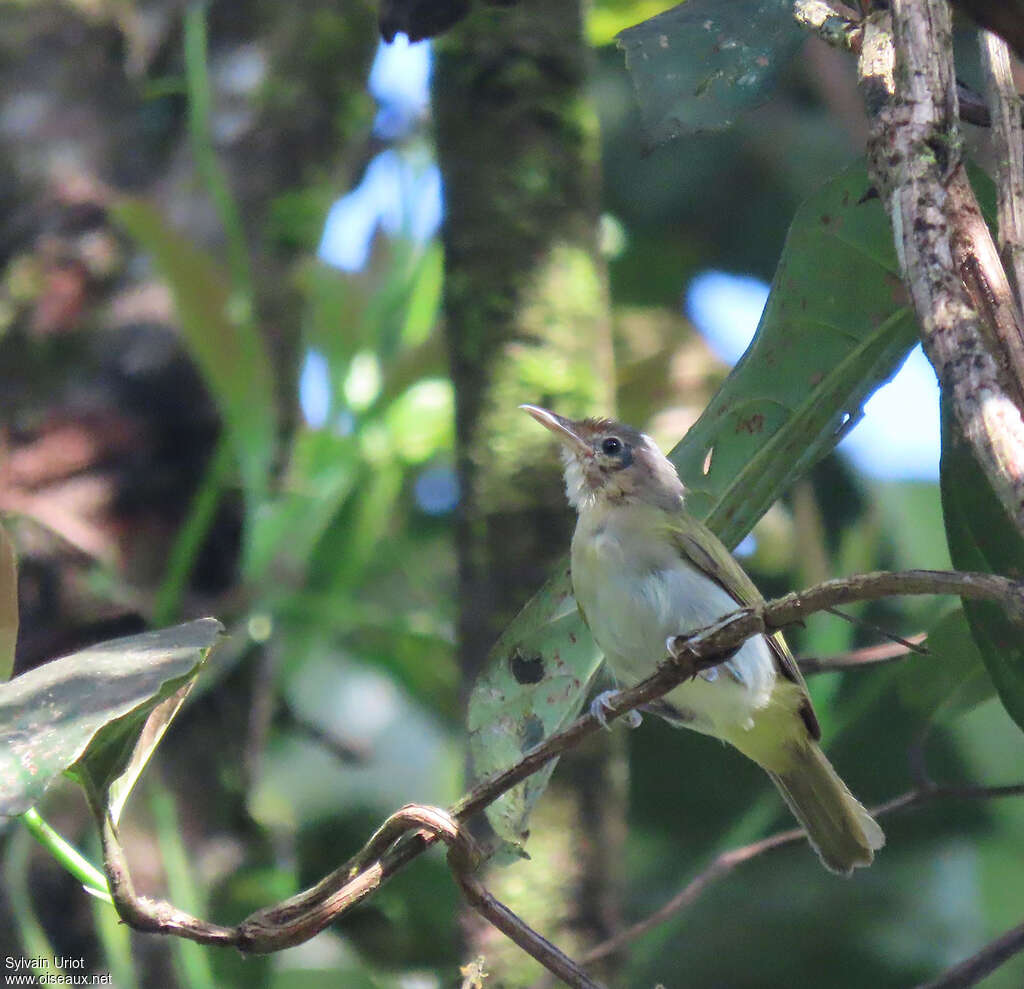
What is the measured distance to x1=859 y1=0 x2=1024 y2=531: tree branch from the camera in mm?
1077

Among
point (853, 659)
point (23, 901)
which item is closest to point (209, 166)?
point (23, 901)

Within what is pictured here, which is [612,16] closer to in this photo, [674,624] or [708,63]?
[674,624]

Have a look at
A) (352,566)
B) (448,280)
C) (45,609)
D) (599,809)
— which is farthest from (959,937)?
(45,609)

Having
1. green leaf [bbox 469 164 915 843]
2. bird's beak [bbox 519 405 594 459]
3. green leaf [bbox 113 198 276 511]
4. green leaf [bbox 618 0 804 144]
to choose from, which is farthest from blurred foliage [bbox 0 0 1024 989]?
green leaf [bbox 618 0 804 144]

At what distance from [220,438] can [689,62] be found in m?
2.06

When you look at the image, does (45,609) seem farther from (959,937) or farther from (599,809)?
(959,937)

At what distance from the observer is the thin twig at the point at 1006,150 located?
1274mm

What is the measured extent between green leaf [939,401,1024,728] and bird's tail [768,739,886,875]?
0.80 m

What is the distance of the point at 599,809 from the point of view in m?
2.44

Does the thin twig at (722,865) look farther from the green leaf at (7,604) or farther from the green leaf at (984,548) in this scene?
the green leaf at (7,604)

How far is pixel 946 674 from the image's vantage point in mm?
2123

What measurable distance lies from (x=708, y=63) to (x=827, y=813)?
4.96 ft

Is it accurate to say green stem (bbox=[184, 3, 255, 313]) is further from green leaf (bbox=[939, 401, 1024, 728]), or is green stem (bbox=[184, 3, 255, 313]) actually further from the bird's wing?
green leaf (bbox=[939, 401, 1024, 728])

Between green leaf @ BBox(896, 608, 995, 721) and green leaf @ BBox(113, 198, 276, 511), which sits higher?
green leaf @ BBox(113, 198, 276, 511)
